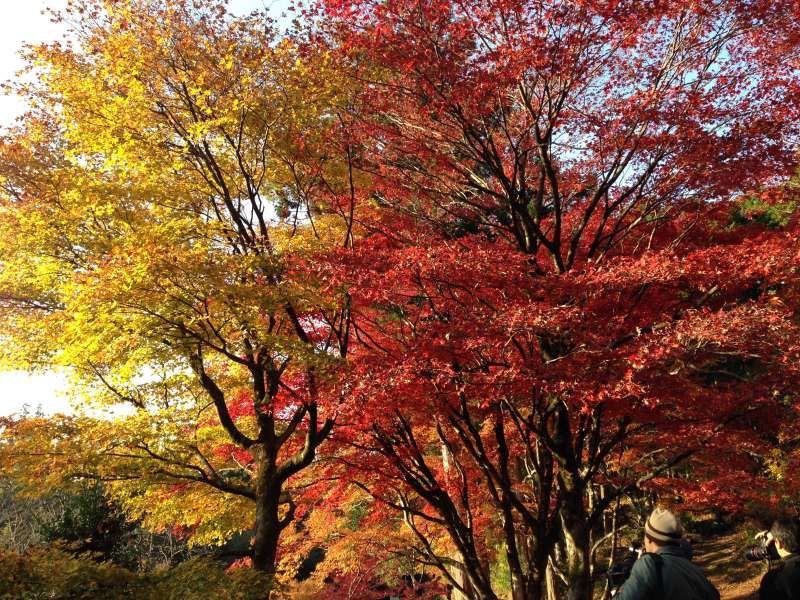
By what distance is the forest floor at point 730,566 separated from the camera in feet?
46.5

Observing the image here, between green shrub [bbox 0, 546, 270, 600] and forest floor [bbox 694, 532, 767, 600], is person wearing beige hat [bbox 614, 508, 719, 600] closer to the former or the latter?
green shrub [bbox 0, 546, 270, 600]

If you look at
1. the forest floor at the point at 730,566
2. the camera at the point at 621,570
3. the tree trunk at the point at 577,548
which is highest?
the tree trunk at the point at 577,548

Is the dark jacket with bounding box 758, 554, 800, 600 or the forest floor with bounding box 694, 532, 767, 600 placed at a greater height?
the dark jacket with bounding box 758, 554, 800, 600

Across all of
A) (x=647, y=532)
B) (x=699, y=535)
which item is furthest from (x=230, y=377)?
(x=699, y=535)

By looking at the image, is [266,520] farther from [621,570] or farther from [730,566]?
[730,566]

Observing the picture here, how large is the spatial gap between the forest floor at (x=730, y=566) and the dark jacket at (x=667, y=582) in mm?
14599

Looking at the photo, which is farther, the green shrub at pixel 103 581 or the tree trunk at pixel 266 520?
the tree trunk at pixel 266 520

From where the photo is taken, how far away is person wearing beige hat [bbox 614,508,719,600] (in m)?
2.38

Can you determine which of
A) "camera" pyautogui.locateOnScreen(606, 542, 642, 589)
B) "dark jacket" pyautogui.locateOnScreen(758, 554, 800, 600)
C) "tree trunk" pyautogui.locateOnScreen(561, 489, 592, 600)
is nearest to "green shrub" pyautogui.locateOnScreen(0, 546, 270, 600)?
"tree trunk" pyautogui.locateOnScreen(561, 489, 592, 600)

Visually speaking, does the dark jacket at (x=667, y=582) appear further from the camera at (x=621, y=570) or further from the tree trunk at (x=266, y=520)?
Answer: the tree trunk at (x=266, y=520)

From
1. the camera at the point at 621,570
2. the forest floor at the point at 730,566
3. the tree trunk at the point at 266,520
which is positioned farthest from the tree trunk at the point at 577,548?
the forest floor at the point at 730,566

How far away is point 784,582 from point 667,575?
1469 millimetres

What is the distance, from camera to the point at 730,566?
15.7 metres

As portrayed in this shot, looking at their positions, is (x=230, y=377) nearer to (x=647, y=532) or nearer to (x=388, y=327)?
(x=388, y=327)
